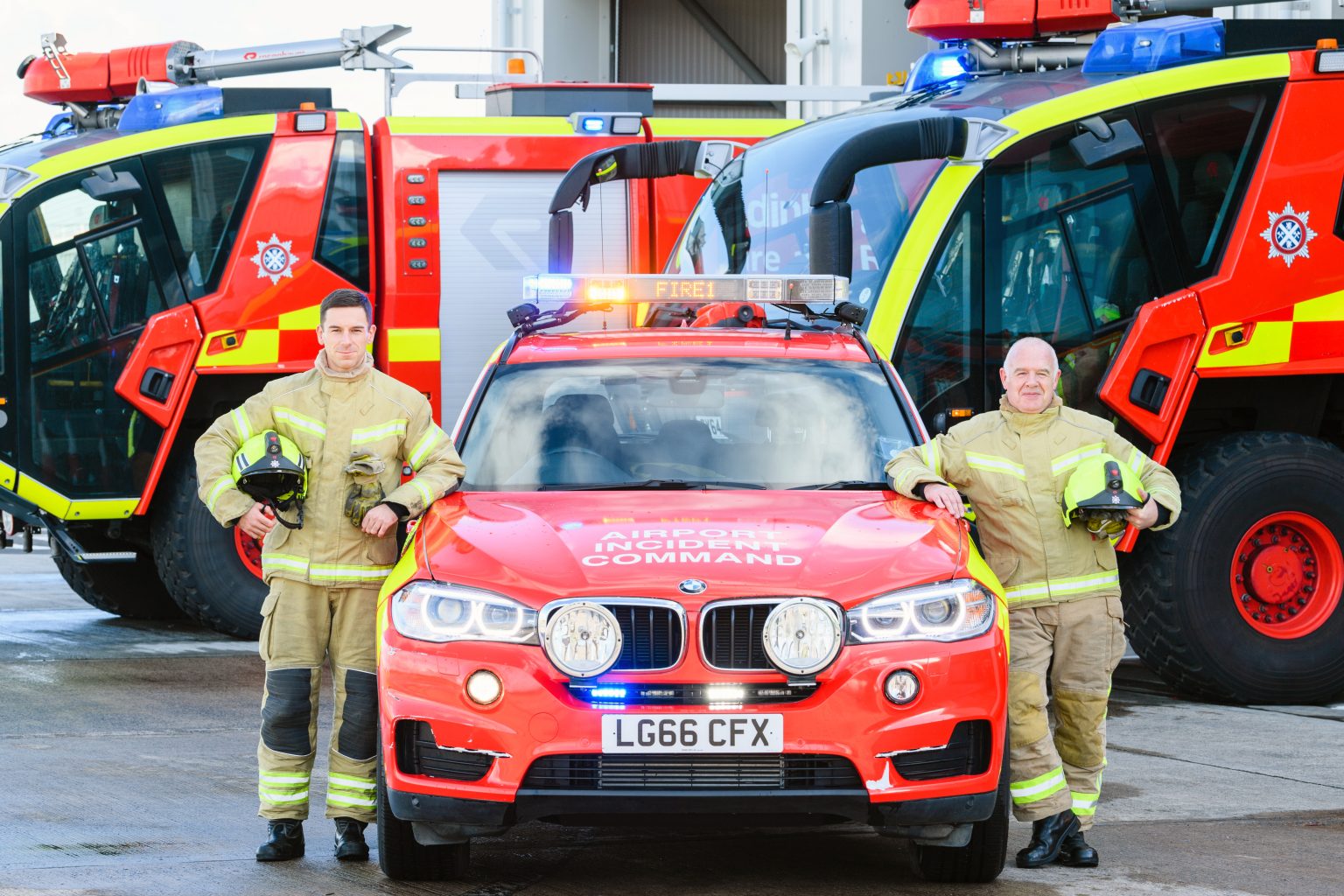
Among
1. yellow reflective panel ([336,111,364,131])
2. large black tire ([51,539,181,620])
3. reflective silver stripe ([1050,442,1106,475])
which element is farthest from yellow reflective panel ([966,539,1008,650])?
large black tire ([51,539,181,620])

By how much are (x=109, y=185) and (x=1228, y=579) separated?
19.7ft

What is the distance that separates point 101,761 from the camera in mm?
7559

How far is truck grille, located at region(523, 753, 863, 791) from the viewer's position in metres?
5.12

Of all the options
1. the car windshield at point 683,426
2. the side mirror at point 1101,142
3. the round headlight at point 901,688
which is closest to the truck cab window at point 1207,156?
the side mirror at point 1101,142

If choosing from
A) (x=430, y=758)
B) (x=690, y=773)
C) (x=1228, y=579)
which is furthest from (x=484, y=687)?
(x=1228, y=579)

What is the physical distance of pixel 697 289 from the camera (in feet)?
23.1

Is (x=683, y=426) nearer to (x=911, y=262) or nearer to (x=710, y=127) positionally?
(x=911, y=262)

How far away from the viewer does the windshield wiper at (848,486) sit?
6.12 m

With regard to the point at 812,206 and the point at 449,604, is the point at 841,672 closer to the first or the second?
the point at 449,604

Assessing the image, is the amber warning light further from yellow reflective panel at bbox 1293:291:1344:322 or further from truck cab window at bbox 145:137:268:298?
truck cab window at bbox 145:137:268:298

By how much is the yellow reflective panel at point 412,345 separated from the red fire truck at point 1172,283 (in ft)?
10.4

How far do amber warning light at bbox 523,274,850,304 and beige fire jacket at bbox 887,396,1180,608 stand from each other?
1.17 m

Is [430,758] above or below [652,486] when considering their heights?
below

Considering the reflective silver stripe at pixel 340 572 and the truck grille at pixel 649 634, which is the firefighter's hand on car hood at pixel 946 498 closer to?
the truck grille at pixel 649 634
